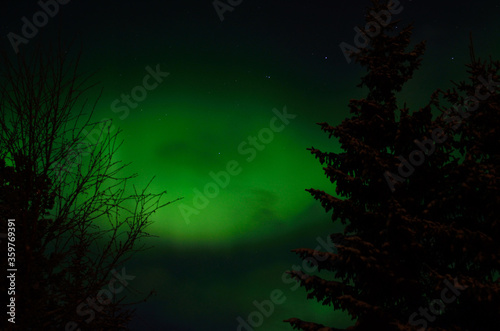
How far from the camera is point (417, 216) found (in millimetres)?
8258

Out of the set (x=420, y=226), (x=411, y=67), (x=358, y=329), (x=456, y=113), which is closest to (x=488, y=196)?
(x=420, y=226)

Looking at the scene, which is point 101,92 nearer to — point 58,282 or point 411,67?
point 58,282

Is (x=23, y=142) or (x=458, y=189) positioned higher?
(x=23, y=142)

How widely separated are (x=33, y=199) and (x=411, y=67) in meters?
10.4

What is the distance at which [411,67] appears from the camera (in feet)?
33.7

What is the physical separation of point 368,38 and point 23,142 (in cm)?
1006

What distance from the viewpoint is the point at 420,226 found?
753cm

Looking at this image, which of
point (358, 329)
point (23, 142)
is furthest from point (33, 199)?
point (358, 329)

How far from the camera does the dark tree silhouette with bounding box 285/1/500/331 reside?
23.9 feet

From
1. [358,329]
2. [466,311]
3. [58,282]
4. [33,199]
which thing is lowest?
[466,311]

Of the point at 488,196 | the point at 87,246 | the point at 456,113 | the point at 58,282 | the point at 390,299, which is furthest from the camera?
the point at 456,113

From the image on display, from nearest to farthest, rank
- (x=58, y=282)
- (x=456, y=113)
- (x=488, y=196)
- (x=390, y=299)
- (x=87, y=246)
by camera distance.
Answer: (x=58, y=282)
(x=87, y=246)
(x=488, y=196)
(x=390, y=299)
(x=456, y=113)

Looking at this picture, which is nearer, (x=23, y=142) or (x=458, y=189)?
(x=23, y=142)

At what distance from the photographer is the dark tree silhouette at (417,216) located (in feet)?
23.9
